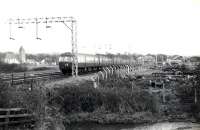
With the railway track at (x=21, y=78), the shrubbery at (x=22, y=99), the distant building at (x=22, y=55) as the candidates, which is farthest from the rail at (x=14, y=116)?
the distant building at (x=22, y=55)

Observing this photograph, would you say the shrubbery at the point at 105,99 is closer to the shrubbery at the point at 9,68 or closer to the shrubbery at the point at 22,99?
the shrubbery at the point at 22,99

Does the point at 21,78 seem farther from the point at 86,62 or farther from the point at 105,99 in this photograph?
the point at 86,62

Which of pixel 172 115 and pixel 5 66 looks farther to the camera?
pixel 5 66

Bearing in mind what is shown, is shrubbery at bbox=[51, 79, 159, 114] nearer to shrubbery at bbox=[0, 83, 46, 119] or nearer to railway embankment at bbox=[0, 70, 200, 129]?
railway embankment at bbox=[0, 70, 200, 129]

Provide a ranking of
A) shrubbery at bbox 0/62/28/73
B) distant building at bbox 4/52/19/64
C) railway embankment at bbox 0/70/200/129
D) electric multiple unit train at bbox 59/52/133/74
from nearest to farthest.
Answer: railway embankment at bbox 0/70/200/129 → electric multiple unit train at bbox 59/52/133/74 → shrubbery at bbox 0/62/28/73 → distant building at bbox 4/52/19/64

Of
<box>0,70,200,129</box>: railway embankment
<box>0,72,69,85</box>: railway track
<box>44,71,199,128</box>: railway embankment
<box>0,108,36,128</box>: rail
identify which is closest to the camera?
<box>0,108,36,128</box>: rail

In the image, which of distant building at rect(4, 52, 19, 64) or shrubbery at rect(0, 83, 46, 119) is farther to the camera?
distant building at rect(4, 52, 19, 64)

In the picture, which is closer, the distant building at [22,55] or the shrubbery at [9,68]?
the shrubbery at [9,68]

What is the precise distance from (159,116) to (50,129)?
16802 mm

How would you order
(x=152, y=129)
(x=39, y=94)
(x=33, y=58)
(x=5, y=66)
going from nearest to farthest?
(x=39, y=94) → (x=152, y=129) → (x=5, y=66) → (x=33, y=58)

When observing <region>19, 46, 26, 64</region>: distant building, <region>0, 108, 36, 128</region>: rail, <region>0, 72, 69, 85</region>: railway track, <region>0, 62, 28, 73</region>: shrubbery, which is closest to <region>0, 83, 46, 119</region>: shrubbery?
<region>0, 108, 36, 128</region>: rail

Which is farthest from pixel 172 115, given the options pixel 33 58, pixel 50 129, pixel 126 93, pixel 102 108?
pixel 33 58

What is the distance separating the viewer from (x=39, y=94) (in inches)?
955

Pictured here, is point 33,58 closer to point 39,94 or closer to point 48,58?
point 48,58
